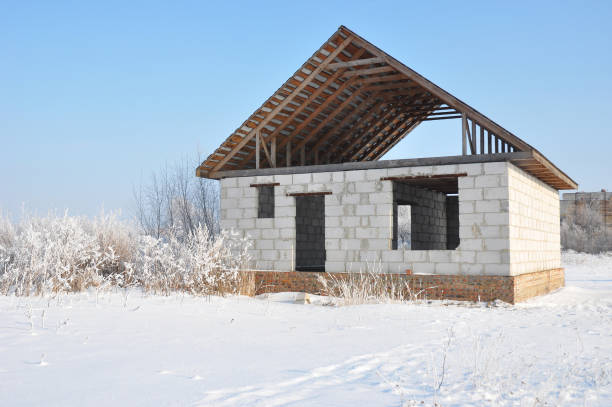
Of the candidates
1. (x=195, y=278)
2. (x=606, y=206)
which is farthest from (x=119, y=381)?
(x=606, y=206)

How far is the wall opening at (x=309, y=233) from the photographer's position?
1653 centimetres

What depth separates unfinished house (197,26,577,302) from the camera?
1134cm

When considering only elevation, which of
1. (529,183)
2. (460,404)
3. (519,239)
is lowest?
(460,404)

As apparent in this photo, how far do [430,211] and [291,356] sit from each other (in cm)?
1250

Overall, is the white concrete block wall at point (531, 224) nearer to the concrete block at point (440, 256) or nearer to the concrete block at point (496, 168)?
the concrete block at point (496, 168)

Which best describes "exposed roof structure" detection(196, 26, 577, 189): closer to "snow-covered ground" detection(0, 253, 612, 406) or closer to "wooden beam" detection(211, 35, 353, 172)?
"wooden beam" detection(211, 35, 353, 172)

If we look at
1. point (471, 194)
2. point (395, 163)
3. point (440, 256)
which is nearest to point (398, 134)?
point (395, 163)

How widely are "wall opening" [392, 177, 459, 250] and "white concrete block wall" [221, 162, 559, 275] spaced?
2107 millimetres

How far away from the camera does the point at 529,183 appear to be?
13234 mm

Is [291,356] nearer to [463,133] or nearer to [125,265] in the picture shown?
[125,265]

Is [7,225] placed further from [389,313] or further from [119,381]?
[119,381]

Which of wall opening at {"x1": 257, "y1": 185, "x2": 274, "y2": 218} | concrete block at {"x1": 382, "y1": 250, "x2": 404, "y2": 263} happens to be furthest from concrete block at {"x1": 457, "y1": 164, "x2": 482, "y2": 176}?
wall opening at {"x1": 257, "y1": 185, "x2": 274, "y2": 218}

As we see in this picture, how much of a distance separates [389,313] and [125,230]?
9434 mm

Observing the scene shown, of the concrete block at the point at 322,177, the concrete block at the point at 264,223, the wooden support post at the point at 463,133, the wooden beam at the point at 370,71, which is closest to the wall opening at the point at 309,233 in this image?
the concrete block at the point at 264,223
